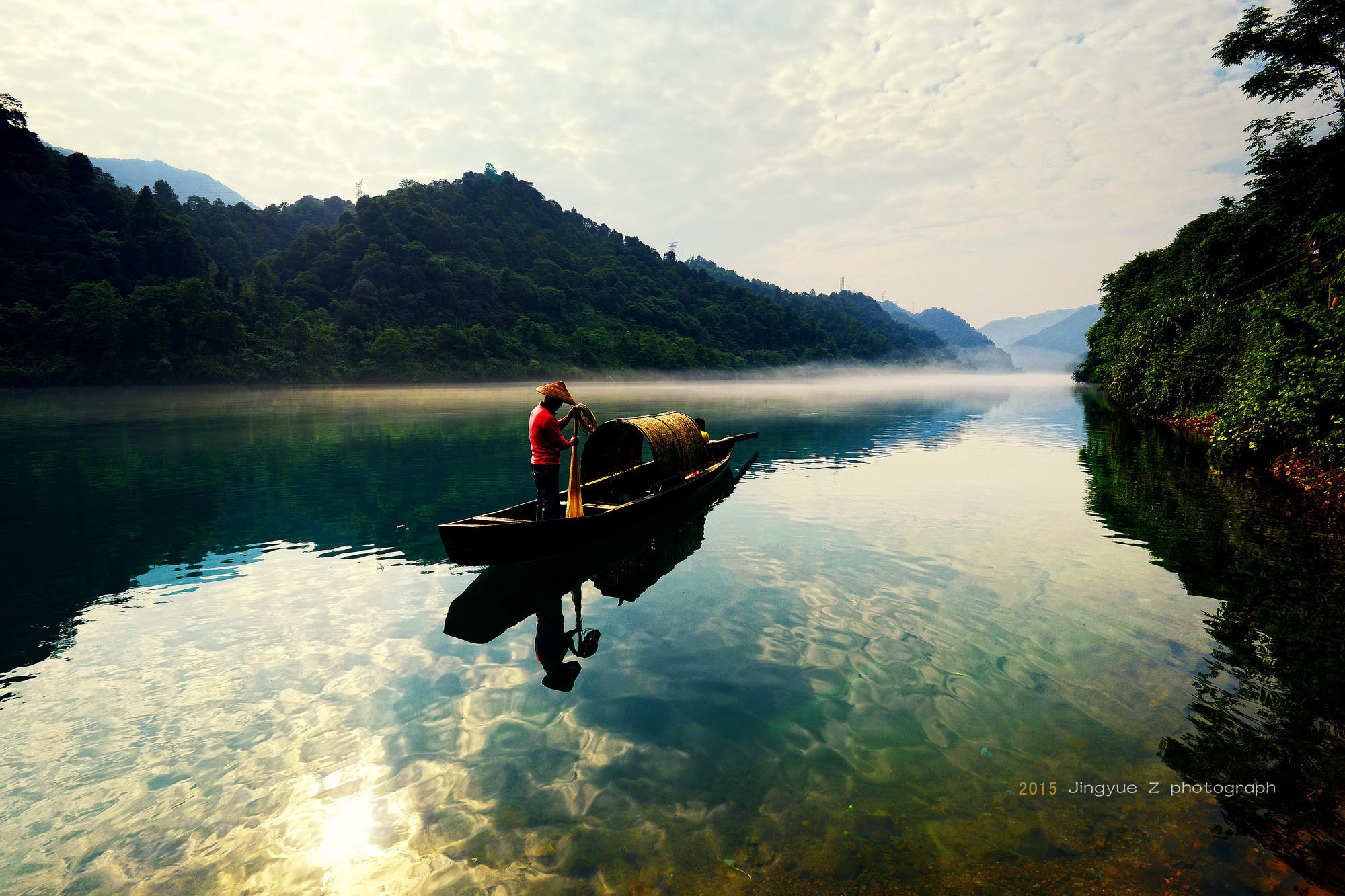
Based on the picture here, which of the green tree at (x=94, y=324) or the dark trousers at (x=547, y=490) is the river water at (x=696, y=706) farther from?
the green tree at (x=94, y=324)

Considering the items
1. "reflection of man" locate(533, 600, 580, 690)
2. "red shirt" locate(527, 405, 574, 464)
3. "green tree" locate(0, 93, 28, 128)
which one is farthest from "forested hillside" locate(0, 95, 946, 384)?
"reflection of man" locate(533, 600, 580, 690)

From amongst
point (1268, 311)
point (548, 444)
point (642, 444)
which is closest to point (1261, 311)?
point (1268, 311)

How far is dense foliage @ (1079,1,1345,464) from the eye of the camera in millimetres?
14055

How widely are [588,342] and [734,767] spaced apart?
11952 centimetres

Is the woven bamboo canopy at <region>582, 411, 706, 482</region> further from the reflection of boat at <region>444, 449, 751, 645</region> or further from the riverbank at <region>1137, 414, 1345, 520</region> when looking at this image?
the riverbank at <region>1137, 414, 1345, 520</region>

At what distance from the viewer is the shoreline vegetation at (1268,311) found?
14.1m

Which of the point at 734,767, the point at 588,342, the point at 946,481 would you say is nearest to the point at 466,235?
the point at 588,342

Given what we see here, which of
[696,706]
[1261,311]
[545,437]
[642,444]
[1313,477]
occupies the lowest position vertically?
[696,706]

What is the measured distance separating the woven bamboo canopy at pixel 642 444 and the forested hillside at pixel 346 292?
85231 mm

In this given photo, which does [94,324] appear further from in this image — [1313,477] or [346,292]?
[1313,477]

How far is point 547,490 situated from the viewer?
38.9 feet

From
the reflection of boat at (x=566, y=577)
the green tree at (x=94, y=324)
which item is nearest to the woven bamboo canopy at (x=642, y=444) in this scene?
the reflection of boat at (x=566, y=577)

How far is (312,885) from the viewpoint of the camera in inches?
171

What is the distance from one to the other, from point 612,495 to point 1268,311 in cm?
1973
